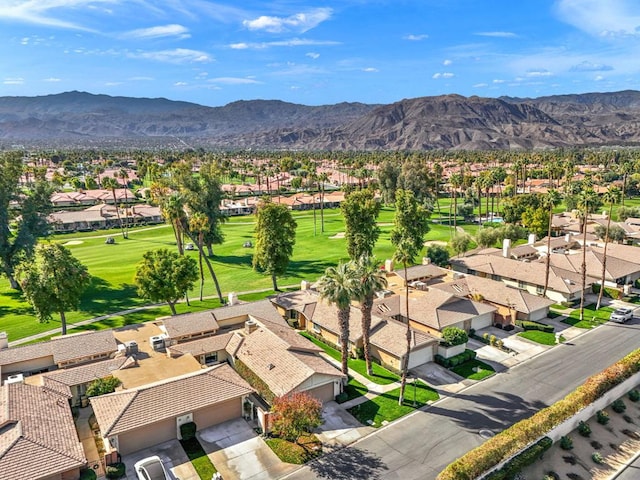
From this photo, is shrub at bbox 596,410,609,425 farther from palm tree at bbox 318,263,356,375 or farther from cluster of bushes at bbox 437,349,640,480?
palm tree at bbox 318,263,356,375

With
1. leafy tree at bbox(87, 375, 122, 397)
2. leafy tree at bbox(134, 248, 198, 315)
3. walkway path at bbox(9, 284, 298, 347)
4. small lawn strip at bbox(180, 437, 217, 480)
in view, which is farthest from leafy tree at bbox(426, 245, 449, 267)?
leafy tree at bbox(87, 375, 122, 397)

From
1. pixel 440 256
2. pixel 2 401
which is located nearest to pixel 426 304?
pixel 440 256

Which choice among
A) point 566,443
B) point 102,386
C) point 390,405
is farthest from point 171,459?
point 566,443

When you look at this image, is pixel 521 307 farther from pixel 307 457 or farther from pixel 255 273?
pixel 255 273

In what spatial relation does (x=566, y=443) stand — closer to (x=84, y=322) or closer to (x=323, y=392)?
(x=323, y=392)

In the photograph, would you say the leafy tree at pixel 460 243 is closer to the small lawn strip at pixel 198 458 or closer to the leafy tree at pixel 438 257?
the leafy tree at pixel 438 257

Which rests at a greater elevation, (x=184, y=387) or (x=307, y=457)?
(x=184, y=387)
